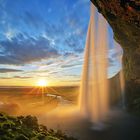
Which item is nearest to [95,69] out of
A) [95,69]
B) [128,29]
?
[95,69]

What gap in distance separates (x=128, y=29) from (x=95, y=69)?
18583 mm

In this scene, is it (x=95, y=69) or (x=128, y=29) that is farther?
(x=95, y=69)

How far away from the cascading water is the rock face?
4298mm

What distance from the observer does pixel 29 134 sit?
37.1 ft

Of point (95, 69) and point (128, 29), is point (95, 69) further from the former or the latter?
point (128, 29)

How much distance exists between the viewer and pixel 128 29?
22484 millimetres

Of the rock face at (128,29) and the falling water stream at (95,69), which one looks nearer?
the rock face at (128,29)

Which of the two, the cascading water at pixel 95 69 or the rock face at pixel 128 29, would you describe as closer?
the rock face at pixel 128 29

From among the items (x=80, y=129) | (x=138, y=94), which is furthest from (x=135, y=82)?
(x=80, y=129)

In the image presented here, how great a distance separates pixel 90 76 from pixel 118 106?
6.87 m

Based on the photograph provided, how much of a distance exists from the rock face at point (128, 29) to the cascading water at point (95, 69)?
169 inches

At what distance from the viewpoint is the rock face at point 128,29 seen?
1538cm

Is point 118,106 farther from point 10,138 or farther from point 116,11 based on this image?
point 10,138

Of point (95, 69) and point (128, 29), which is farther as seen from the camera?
point (95, 69)
